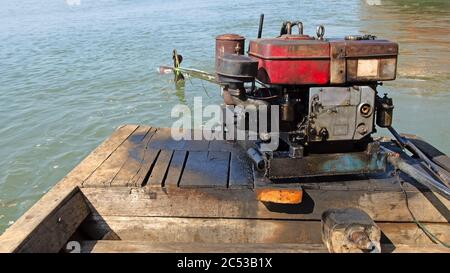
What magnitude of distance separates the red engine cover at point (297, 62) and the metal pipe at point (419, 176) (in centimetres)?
61

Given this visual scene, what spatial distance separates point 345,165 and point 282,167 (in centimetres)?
37

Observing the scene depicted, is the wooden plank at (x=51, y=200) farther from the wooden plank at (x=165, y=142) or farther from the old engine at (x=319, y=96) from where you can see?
the old engine at (x=319, y=96)

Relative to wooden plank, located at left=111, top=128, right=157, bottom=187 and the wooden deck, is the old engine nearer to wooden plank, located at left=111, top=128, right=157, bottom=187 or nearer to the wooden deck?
the wooden deck

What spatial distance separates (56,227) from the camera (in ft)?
7.26

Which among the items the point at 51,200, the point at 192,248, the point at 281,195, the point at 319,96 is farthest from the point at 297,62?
the point at 51,200

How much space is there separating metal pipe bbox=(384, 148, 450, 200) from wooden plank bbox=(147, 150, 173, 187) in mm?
1324

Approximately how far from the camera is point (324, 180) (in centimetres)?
248

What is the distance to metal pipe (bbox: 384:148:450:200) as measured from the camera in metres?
2.18

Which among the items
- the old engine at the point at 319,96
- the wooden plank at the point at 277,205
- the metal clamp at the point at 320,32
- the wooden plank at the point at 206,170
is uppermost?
the metal clamp at the point at 320,32

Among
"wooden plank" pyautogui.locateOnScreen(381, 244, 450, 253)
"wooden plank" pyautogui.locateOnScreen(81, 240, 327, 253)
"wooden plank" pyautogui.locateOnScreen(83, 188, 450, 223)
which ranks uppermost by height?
"wooden plank" pyautogui.locateOnScreen(83, 188, 450, 223)

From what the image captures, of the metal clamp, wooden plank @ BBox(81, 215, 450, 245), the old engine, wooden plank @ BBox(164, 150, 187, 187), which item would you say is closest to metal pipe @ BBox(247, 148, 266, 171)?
the old engine

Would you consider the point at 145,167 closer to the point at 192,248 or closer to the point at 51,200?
the point at 51,200

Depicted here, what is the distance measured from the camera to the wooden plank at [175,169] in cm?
245

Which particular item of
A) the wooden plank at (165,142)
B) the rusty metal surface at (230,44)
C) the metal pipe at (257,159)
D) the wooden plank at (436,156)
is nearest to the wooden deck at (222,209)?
the metal pipe at (257,159)
